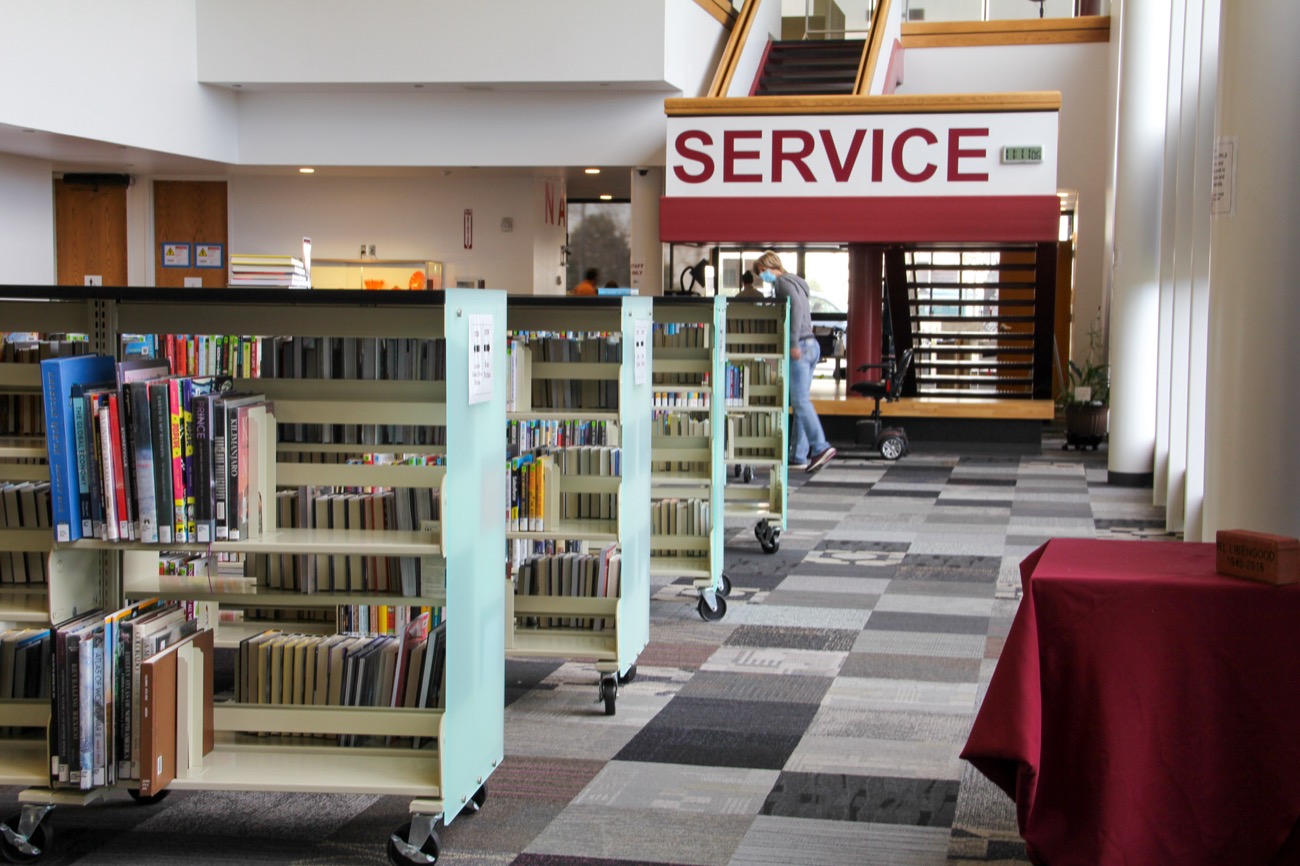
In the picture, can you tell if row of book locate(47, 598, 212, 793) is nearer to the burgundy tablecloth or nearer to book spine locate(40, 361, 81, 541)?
book spine locate(40, 361, 81, 541)

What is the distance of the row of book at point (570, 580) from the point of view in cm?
521

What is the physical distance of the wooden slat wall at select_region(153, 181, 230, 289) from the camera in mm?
16719

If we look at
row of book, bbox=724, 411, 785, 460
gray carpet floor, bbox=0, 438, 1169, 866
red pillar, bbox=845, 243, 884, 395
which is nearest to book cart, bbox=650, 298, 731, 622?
gray carpet floor, bbox=0, 438, 1169, 866

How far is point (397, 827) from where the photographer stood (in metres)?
3.73

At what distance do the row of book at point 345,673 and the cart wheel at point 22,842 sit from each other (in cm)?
56

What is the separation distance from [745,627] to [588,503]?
1248 mm

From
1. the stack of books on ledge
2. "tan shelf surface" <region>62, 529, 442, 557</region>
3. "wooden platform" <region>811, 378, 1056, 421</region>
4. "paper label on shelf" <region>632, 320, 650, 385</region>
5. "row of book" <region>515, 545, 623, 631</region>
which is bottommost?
"row of book" <region>515, 545, 623, 631</region>

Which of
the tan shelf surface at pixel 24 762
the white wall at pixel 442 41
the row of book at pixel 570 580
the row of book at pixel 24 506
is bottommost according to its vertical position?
the tan shelf surface at pixel 24 762

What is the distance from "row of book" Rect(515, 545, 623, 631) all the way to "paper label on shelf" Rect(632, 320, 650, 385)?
0.62m

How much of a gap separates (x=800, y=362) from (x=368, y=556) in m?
8.02

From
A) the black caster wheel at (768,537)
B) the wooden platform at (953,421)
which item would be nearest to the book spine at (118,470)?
the black caster wheel at (768,537)

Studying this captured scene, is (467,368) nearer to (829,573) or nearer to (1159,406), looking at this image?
(829,573)

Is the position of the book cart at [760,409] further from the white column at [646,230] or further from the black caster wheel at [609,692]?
the white column at [646,230]

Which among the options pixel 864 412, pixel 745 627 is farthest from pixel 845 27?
pixel 745 627
